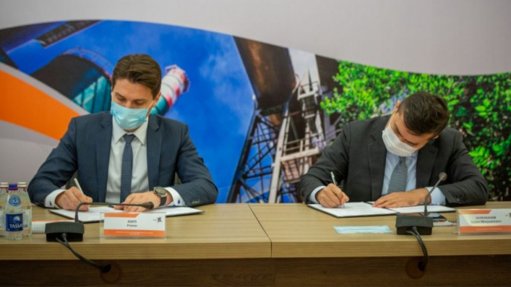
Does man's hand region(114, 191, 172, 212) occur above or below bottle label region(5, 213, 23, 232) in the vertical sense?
below

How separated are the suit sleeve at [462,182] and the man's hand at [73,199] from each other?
147cm

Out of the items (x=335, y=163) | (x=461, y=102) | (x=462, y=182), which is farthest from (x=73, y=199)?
(x=461, y=102)

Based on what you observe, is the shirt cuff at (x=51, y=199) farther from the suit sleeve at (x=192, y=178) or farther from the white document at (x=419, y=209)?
the white document at (x=419, y=209)

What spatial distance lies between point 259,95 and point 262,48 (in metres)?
0.30

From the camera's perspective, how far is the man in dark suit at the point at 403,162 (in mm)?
2318

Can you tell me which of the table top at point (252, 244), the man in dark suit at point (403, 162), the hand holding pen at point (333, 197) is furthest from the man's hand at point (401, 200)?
Answer: the table top at point (252, 244)

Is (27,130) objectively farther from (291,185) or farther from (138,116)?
(291,185)

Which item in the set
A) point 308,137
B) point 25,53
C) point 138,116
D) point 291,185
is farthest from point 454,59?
point 25,53

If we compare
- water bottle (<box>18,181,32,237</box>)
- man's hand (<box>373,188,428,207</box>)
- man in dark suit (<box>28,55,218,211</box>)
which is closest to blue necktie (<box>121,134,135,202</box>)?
man in dark suit (<box>28,55,218,211</box>)

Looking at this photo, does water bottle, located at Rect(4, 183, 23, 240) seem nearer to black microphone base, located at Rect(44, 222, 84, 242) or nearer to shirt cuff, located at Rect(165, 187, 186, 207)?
black microphone base, located at Rect(44, 222, 84, 242)

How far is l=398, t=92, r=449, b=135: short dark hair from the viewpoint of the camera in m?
2.27

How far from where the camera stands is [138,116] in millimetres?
2371

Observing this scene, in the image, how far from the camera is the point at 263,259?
1619 millimetres

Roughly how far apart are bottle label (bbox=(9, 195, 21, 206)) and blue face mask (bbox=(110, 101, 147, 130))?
0.81 metres
